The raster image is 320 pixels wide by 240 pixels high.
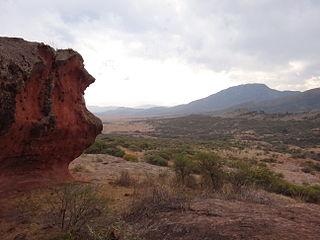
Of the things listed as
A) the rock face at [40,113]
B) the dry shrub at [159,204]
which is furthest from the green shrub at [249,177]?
the rock face at [40,113]

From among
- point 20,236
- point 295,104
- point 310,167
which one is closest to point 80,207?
point 20,236

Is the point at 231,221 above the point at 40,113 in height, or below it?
below

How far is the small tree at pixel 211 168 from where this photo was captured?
1285 centimetres

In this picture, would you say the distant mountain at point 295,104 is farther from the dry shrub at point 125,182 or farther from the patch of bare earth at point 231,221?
the patch of bare earth at point 231,221

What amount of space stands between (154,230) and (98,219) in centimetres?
172

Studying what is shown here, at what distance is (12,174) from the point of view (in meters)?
9.70

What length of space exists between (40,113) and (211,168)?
720cm

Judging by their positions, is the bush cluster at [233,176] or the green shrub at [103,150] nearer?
the bush cluster at [233,176]

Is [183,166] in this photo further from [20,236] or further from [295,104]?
[295,104]

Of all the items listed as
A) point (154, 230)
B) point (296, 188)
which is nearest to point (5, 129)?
point (154, 230)

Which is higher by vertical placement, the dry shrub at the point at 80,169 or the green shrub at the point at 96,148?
the dry shrub at the point at 80,169

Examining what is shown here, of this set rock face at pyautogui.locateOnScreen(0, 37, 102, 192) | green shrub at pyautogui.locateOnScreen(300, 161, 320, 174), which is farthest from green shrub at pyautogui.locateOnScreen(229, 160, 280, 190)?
green shrub at pyautogui.locateOnScreen(300, 161, 320, 174)

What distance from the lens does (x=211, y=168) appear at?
13.1 m

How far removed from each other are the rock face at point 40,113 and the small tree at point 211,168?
4.64 meters
